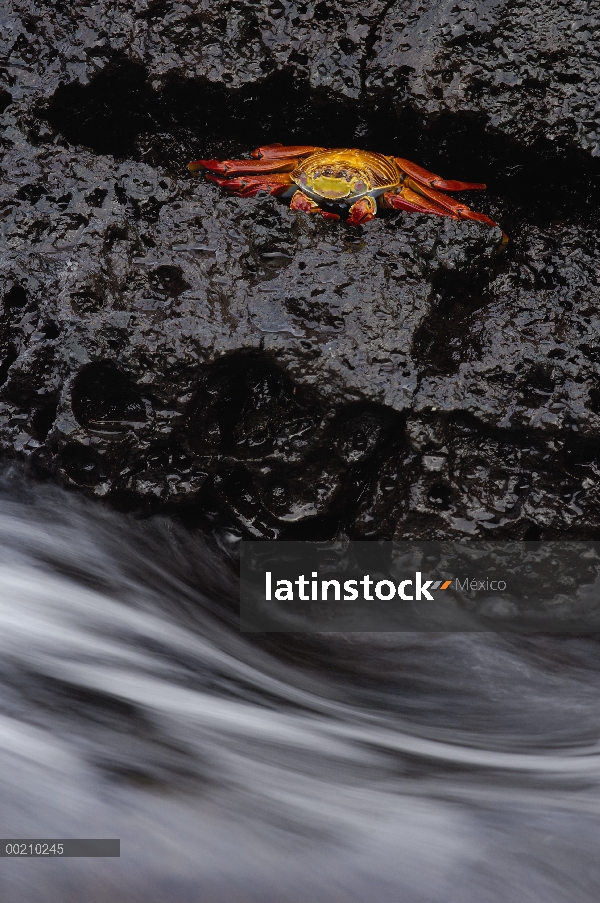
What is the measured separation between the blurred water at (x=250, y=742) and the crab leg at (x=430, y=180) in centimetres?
141

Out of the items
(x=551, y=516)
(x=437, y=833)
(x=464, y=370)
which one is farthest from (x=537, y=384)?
(x=437, y=833)

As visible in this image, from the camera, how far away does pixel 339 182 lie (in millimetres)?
2572

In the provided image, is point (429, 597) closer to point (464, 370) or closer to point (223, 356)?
point (464, 370)

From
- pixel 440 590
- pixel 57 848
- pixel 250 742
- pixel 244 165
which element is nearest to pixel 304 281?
pixel 244 165

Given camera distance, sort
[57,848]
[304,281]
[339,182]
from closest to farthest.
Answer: [57,848]
[304,281]
[339,182]

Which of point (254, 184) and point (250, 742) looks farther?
point (254, 184)

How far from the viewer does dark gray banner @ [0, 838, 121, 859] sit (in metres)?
1.40

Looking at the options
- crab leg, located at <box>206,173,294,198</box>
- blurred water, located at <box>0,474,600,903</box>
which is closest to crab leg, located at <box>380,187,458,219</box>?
crab leg, located at <box>206,173,294,198</box>

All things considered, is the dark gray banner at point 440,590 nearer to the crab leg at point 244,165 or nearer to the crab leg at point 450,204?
the crab leg at point 450,204

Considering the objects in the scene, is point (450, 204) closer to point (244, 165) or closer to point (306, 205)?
point (306, 205)

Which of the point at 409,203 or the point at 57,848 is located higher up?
the point at 409,203

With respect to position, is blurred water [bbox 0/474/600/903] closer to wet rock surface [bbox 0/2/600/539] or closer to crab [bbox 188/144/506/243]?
wet rock surface [bbox 0/2/600/539]

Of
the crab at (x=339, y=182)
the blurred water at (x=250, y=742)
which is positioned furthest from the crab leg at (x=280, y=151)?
the blurred water at (x=250, y=742)

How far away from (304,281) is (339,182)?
39 cm
